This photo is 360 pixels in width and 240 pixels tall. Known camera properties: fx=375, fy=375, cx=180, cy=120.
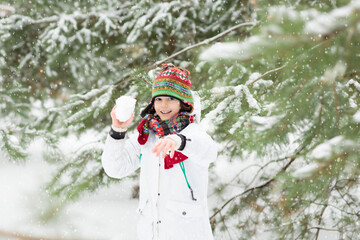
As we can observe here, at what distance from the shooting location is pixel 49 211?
4.14m

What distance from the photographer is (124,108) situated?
70.8 inches

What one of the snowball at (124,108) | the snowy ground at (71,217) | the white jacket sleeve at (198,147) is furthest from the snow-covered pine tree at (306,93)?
the snowy ground at (71,217)

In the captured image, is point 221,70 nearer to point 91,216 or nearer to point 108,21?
point 108,21

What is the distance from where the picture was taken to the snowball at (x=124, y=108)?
5.90ft

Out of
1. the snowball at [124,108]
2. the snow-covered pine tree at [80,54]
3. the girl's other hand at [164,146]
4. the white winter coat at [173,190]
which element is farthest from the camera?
the snow-covered pine tree at [80,54]

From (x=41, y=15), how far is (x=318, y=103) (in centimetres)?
465

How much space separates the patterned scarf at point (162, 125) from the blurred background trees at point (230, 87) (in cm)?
35

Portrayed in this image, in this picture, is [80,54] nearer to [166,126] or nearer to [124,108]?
[166,126]

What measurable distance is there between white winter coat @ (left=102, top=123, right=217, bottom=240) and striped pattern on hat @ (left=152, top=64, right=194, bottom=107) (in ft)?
0.54

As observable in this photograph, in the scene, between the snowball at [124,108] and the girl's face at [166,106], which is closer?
the snowball at [124,108]

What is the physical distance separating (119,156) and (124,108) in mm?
392

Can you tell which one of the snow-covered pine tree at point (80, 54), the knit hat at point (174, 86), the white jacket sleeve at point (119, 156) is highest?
the snow-covered pine tree at point (80, 54)

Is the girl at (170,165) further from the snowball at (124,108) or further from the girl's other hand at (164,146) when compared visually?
the girl's other hand at (164,146)

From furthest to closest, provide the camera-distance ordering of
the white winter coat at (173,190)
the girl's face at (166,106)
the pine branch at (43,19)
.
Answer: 1. the pine branch at (43,19)
2. the girl's face at (166,106)
3. the white winter coat at (173,190)
